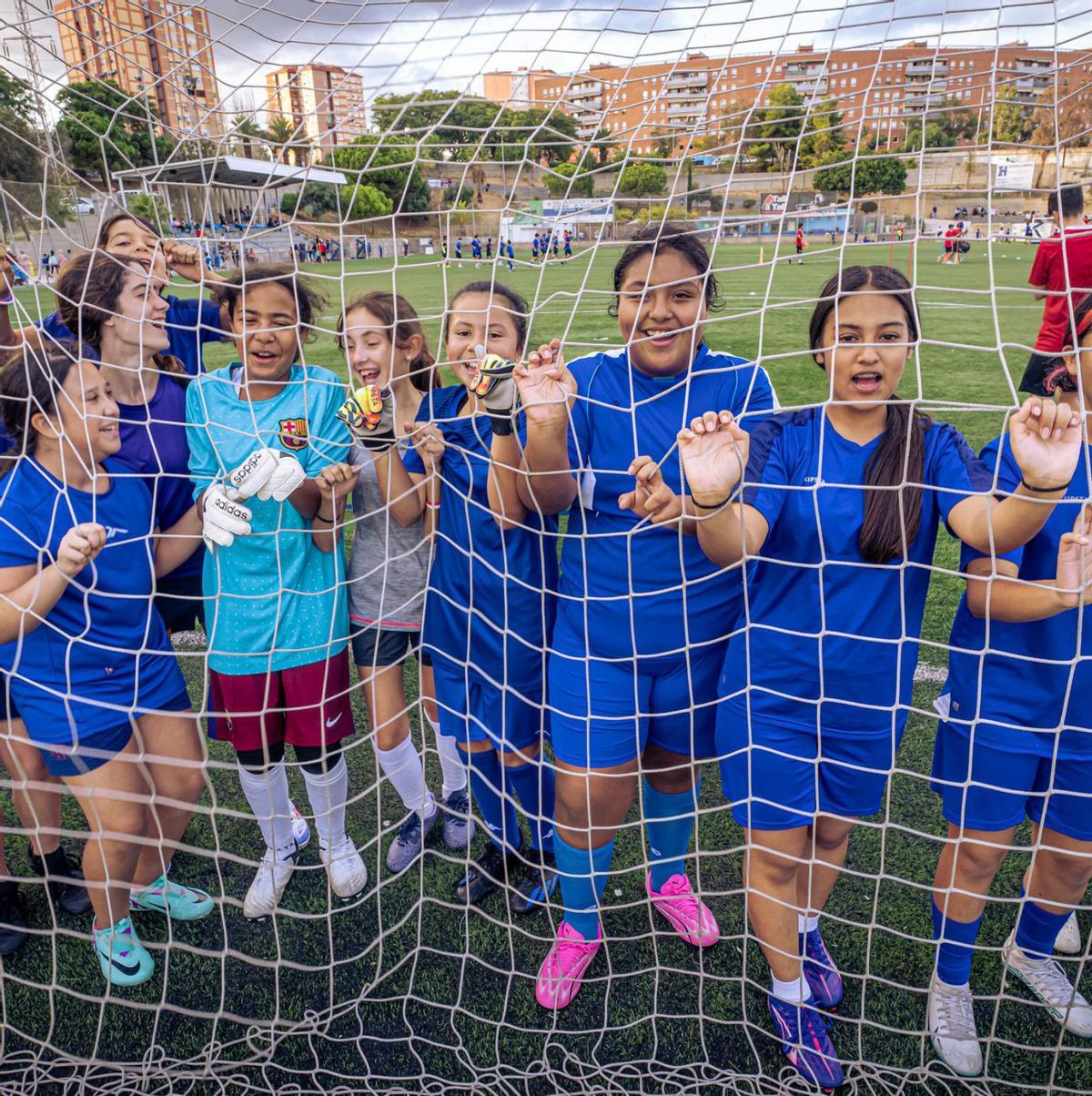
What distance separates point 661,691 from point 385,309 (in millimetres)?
1202

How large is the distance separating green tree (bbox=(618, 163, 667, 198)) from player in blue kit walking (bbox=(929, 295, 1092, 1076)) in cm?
128

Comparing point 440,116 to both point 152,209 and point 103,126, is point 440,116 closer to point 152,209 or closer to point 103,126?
point 152,209

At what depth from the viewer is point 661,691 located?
6.18 feet

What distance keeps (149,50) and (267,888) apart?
2.33 meters

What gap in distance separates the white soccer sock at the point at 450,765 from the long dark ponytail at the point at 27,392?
1.27 metres

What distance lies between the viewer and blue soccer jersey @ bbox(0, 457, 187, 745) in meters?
1.93

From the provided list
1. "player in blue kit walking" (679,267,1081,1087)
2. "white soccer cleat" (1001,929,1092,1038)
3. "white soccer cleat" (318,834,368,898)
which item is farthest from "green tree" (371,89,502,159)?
"white soccer cleat" (1001,929,1092,1038)

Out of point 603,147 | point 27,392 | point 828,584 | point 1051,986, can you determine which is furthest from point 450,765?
point 603,147

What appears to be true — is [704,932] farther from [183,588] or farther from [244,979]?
[183,588]

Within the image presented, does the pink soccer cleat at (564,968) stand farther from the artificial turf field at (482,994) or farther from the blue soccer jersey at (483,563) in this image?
the blue soccer jersey at (483,563)

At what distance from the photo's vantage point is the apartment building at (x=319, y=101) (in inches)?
90.4

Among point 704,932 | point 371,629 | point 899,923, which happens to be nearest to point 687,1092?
point 704,932

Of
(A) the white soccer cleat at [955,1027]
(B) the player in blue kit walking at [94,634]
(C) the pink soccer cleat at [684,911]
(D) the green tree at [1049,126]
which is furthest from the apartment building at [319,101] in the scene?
(A) the white soccer cleat at [955,1027]

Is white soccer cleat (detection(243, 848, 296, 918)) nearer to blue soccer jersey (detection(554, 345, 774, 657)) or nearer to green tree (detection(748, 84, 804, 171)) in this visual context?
blue soccer jersey (detection(554, 345, 774, 657))
